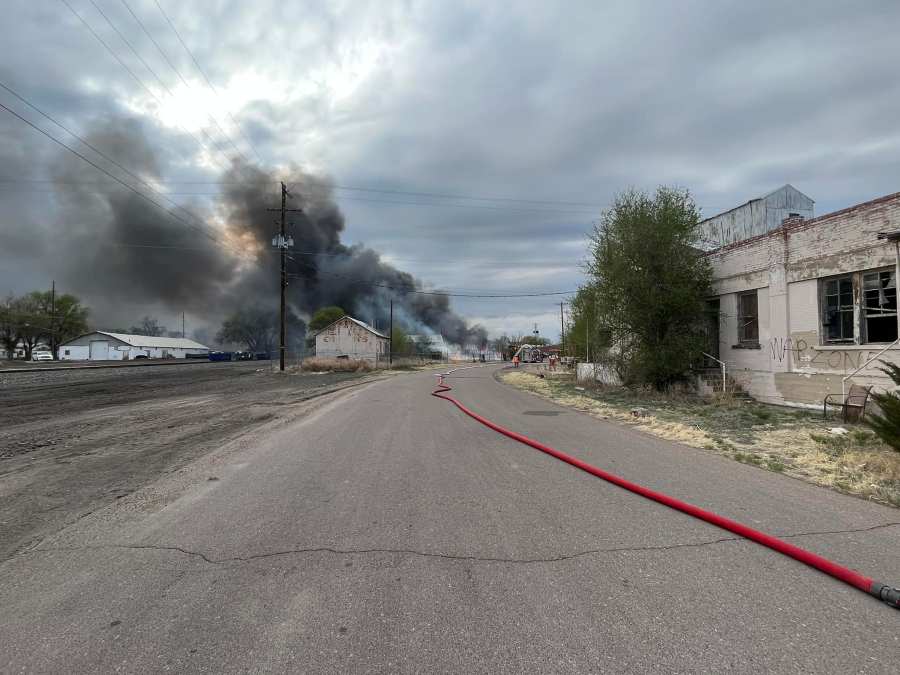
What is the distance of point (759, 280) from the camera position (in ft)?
45.9

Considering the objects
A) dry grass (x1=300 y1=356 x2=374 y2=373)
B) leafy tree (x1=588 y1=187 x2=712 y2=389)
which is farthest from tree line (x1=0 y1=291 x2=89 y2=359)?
leafy tree (x1=588 y1=187 x2=712 y2=389)

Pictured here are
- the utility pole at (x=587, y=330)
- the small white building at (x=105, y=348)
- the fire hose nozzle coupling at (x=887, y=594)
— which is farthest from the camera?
the small white building at (x=105, y=348)

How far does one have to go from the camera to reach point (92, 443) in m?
8.69

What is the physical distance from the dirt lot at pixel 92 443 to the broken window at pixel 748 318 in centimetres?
1290

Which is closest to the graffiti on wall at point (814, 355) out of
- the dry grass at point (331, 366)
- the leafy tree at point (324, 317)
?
the dry grass at point (331, 366)

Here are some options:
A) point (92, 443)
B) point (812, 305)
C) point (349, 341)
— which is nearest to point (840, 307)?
point (812, 305)

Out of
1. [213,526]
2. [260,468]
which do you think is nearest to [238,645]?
[213,526]

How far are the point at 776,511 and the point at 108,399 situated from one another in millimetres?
18706

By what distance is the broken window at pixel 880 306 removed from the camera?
10680 mm

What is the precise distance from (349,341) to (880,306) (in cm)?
5856

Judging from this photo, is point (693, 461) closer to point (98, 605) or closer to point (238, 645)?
point (238, 645)

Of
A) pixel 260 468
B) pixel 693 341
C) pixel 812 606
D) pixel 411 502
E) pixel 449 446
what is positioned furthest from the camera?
pixel 693 341

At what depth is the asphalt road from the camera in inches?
Answer: 98.0

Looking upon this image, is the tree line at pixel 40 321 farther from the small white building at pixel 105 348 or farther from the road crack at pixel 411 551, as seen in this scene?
the road crack at pixel 411 551
